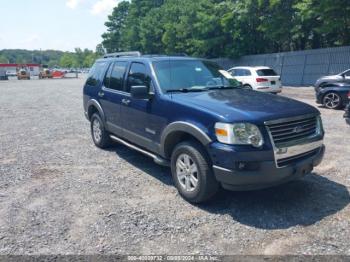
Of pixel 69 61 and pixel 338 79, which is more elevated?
pixel 69 61

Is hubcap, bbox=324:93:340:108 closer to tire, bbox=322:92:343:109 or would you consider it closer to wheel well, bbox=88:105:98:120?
tire, bbox=322:92:343:109

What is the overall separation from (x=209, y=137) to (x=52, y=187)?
260cm

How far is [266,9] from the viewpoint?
75.8 feet

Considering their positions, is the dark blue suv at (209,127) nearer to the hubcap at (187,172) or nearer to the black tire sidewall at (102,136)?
the hubcap at (187,172)

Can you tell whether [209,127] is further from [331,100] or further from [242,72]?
[242,72]

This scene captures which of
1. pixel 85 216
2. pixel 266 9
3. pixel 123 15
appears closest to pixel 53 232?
pixel 85 216

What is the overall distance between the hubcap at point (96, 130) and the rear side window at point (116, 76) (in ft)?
3.20

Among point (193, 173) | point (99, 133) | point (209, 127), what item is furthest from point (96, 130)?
point (209, 127)

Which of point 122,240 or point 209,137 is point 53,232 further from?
point 209,137

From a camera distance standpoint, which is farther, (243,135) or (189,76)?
(189,76)

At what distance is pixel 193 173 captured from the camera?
4098 millimetres

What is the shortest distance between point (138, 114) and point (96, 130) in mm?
2182

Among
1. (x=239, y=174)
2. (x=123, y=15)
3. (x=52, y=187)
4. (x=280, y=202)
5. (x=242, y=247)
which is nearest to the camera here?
(x=242, y=247)

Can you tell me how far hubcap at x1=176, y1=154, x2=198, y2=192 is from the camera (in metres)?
4.08
